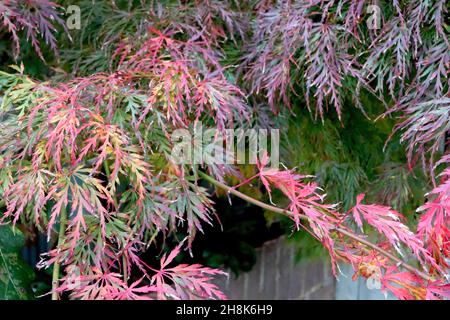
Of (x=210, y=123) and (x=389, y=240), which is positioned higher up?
(x=210, y=123)

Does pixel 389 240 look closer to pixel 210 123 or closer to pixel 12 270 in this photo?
pixel 210 123

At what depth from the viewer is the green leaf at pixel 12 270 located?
135cm

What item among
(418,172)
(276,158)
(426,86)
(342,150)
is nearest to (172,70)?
(276,158)

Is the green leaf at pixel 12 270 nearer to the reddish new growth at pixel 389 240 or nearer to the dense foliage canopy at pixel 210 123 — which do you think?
the dense foliage canopy at pixel 210 123

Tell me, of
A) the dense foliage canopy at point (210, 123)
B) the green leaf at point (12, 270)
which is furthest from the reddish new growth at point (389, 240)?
the green leaf at point (12, 270)

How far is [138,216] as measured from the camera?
3.71 ft

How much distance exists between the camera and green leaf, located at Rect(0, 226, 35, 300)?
53.1 inches

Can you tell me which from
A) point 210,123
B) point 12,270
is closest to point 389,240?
point 210,123

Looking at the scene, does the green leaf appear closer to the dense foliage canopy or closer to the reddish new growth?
the dense foliage canopy

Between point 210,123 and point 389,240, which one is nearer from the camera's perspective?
point 389,240

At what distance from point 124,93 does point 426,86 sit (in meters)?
0.58

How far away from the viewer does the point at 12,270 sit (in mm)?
1368

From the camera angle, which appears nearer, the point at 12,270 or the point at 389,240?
the point at 389,240

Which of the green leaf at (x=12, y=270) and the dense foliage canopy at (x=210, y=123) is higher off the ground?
the dense foliage canopy at (x=210, y=123)
